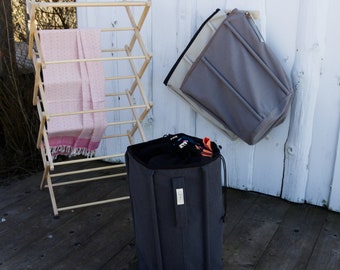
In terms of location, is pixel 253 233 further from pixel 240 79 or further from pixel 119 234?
pixel 240 79

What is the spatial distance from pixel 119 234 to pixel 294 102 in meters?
1.14

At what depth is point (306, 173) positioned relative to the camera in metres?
2.36

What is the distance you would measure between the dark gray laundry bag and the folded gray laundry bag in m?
0.59

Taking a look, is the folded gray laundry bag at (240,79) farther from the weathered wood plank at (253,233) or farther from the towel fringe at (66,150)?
the towel fringe at (66,150)

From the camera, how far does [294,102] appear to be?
2.27 m

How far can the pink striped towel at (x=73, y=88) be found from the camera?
2.10 m

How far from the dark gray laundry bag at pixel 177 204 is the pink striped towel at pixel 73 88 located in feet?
1.99

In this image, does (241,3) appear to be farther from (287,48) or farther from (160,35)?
(160,35)

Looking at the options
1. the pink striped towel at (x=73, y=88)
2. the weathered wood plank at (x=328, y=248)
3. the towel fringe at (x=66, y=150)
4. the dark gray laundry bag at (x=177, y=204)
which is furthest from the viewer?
the towel fringe at (x=66, y=150)

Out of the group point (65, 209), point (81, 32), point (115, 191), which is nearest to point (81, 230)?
point (65, 209)

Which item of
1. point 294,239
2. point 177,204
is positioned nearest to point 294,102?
point 294,239

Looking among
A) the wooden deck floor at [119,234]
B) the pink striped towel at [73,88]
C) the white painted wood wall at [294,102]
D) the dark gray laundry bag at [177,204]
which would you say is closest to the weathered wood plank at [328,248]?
the wooden deck floor at [119,234]

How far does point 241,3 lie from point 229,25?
7.7 inches

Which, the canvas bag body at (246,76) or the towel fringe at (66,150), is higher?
the canvas bag body at (246,76)
